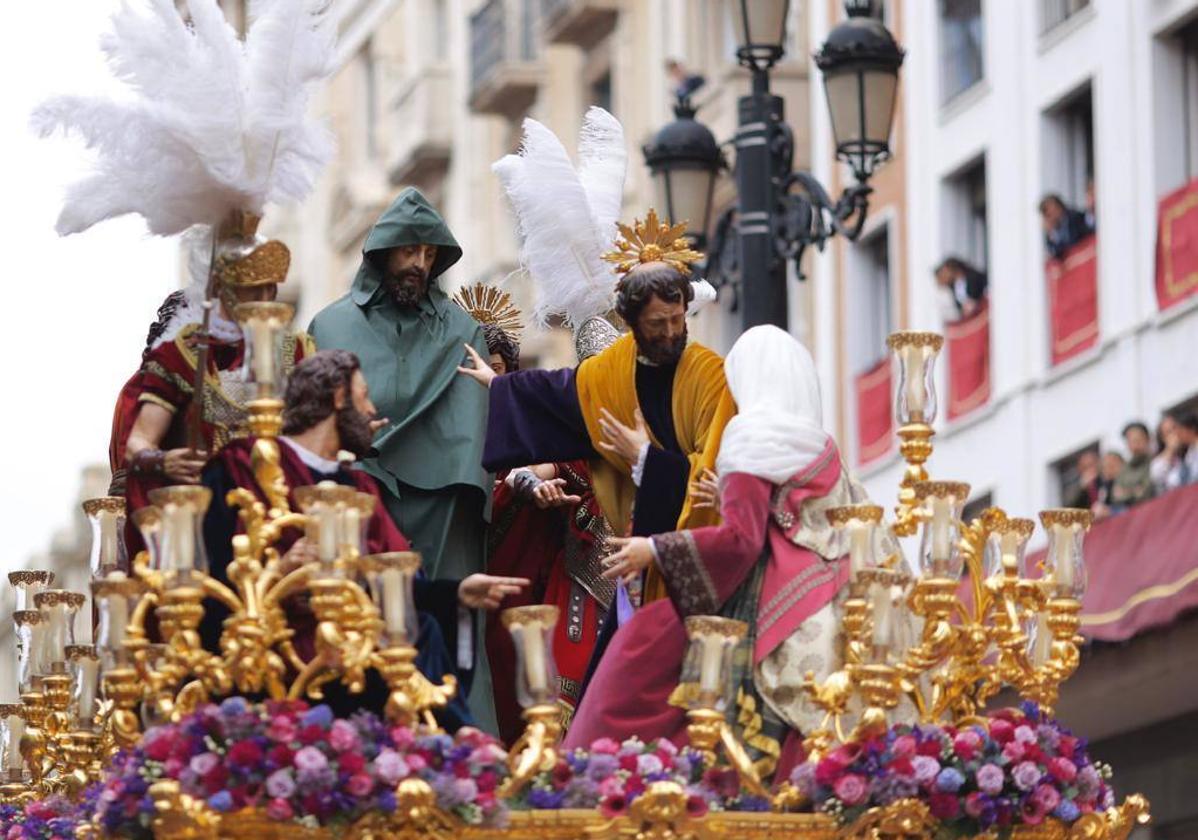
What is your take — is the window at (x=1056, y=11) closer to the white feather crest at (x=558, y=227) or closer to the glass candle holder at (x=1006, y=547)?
the white feather crest at (x=558, y=227)

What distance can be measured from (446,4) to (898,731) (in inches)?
1488

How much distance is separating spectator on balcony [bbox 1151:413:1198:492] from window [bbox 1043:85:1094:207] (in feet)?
18.7

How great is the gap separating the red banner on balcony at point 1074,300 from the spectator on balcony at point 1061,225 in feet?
0.21

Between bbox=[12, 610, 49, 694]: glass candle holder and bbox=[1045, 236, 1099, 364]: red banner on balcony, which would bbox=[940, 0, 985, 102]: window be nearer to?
bbox=[1045, 236, 1099, 364]: red banner on balcony

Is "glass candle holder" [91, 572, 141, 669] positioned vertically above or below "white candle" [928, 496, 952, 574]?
below

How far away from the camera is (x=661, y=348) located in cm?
1088

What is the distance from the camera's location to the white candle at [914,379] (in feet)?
35.2

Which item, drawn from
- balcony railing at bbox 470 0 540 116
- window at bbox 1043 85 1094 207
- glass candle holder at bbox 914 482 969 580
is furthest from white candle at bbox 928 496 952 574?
balcony railing at bbox 470 0 540 116

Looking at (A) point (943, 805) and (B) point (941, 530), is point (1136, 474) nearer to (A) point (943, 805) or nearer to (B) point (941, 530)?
(B) point (941, 530)

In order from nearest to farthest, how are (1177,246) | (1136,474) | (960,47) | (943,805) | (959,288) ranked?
(943,805) → (1136,474) → (1177,246) → (959,288) → (960,47)

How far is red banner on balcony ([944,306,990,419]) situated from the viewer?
30.4m

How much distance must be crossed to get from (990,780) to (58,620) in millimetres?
3222

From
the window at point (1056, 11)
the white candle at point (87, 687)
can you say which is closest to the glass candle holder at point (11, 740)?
the white candle at point (87, 687)

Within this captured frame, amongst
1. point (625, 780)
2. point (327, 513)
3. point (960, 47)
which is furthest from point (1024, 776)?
point (960, 47)
